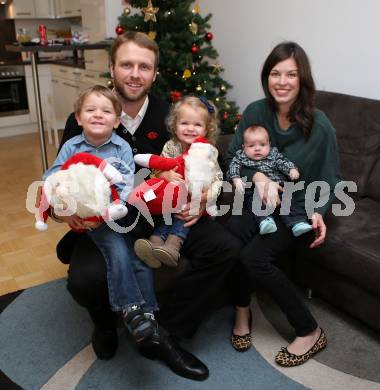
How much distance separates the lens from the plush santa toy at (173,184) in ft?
5.41

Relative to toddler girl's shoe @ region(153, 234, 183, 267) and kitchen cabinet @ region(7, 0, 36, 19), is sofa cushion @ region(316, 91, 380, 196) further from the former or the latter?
kitchen cabinet @ region(7, 0, 36, 19)

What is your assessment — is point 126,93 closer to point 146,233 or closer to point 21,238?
point 146,233

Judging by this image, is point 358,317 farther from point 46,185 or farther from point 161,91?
point 161,91

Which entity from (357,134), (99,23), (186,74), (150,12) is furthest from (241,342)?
(99,23)

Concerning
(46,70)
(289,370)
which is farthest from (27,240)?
(46,70)

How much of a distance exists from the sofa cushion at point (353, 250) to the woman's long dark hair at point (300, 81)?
0.44m

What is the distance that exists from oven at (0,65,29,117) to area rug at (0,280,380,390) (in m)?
3.72

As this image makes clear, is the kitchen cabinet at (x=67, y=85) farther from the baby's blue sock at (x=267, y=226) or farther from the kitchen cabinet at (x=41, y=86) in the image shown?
the baby's blue sock at (x=267, y=226)

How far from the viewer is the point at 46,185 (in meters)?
1.53

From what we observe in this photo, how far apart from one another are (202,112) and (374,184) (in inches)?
40.5

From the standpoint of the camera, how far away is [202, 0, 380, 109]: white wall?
2449 mm

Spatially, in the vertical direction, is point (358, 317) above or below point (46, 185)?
below

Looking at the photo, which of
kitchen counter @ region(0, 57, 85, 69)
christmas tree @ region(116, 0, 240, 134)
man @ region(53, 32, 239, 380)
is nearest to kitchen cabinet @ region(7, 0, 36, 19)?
kitchen counter @ region(0, 57, 85, 69)

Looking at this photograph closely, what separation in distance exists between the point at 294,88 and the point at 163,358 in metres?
1.21
